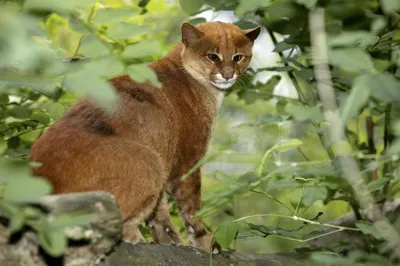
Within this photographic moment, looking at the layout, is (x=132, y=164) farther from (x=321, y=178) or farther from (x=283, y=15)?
(x=283, y=15)

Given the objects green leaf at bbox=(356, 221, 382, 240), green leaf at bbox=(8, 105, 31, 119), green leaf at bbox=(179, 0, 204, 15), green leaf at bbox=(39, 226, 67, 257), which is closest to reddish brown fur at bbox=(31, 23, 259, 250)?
green leaf at bbox=(179, 0, 204, 15)

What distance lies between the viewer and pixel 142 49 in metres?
2.15

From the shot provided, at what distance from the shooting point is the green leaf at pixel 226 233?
9.04 feet

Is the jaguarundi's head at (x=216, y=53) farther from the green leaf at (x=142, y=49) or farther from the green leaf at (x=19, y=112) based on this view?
the green leaf at (x=142, y=49)

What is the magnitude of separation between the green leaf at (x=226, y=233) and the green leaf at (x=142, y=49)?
3.37ft

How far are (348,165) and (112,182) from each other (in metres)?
1.23

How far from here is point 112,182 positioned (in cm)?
297

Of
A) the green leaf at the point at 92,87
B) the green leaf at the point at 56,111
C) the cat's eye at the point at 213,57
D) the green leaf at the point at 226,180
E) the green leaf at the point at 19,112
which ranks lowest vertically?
the cat's eye at the point at 213,57

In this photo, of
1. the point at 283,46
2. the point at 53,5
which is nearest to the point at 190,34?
the point at 283,46

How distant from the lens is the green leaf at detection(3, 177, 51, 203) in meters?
1.68

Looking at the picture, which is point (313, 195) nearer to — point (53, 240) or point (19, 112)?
point (53, 240)

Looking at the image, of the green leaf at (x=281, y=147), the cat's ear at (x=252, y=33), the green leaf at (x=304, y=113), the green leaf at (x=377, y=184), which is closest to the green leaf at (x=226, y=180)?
the green leaf at (x=281, y=147)

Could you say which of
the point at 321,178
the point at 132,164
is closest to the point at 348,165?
the point at 321,178

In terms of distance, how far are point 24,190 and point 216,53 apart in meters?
3.00
